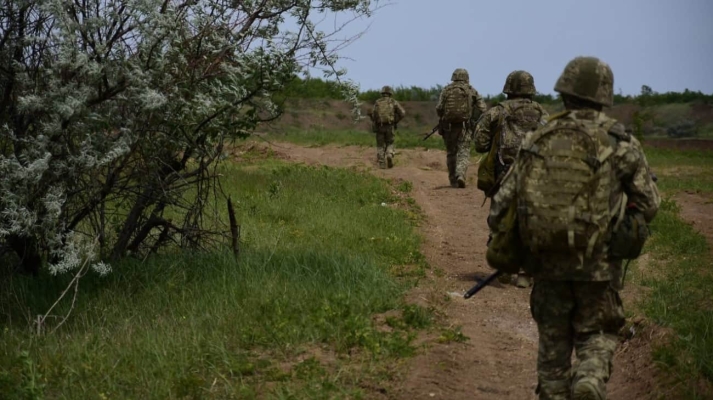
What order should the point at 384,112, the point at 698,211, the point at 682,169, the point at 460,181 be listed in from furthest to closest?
the point at 384,112 → the point at 682,169 → the point at 460,181 → the point at 698,211

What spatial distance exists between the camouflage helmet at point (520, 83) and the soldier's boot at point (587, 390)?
Result: 474cm

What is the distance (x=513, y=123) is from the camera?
32.3 ft

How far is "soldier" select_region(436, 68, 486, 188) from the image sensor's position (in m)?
17.0

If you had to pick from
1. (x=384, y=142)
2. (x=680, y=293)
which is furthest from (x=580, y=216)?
(x=384, y=142)

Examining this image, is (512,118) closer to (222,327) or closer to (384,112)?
(222,327)

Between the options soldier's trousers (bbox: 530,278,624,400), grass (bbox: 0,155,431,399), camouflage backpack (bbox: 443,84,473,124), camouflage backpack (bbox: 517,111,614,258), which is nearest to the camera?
camouflage backpack (bbox: 517,111,614,258)

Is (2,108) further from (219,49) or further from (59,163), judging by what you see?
(219,49)

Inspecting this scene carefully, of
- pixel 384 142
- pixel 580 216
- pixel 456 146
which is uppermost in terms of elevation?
pixel 580 216

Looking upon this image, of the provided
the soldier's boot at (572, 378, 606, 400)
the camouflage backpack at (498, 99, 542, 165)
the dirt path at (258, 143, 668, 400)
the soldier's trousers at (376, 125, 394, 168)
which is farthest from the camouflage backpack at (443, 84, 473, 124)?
the soldier's boot at (572, 378, 606, 400)

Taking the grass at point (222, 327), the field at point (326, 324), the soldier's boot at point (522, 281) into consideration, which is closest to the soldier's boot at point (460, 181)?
the field at point (326, 324)

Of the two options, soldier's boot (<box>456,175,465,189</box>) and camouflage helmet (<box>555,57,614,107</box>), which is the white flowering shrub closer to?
camouflage helmet (<box>555,57,614,107</box>)

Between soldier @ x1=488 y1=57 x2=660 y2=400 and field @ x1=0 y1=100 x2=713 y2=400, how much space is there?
946 mm

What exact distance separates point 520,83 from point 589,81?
410cm

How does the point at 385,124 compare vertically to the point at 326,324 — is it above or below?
above
